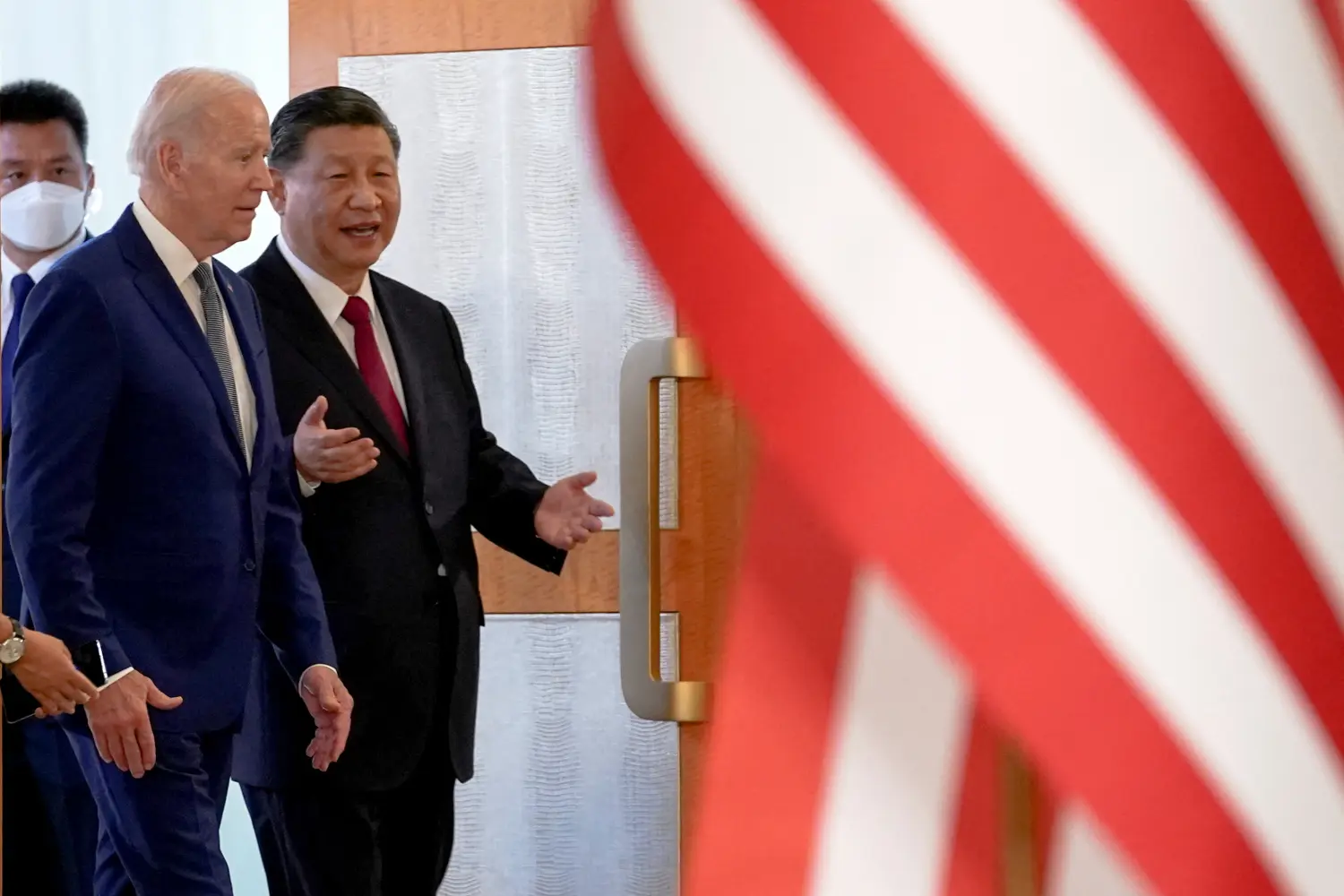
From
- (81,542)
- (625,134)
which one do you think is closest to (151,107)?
(81,542)

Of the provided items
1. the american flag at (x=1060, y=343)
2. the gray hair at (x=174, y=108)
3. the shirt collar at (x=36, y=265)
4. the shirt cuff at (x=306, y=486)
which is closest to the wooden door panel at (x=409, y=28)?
the gray hair at (x=174, y=108)

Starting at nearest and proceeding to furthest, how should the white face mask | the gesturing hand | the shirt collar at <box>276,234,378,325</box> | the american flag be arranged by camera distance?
the american flag < the gesturing hand < the white face mask < the shirt collar at <box>276,234,378,325</box>

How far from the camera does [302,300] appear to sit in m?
1.77

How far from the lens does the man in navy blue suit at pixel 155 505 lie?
4.76 ft

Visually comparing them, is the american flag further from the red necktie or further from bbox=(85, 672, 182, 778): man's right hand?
the red necktie

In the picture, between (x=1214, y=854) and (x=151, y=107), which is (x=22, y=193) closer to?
(x=151, y=107)

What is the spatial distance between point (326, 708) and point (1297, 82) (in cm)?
137

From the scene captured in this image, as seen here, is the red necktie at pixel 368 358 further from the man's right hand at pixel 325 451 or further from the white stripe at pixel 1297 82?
the white stripe at pixel 1297 82

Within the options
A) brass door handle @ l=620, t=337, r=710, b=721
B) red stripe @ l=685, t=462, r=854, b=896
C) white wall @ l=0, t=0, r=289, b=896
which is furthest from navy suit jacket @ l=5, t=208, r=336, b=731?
red stripe @ l=685, t=462, r=854, b=896

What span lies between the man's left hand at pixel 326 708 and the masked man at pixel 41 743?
10.9 inches

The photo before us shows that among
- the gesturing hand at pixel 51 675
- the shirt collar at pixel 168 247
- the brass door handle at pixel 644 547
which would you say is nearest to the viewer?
the brass door handle at pixel 644 547

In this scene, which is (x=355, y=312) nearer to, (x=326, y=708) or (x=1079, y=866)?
(x=326, y=708)

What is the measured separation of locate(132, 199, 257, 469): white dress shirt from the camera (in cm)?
155

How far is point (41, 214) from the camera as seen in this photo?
67.3 inches
